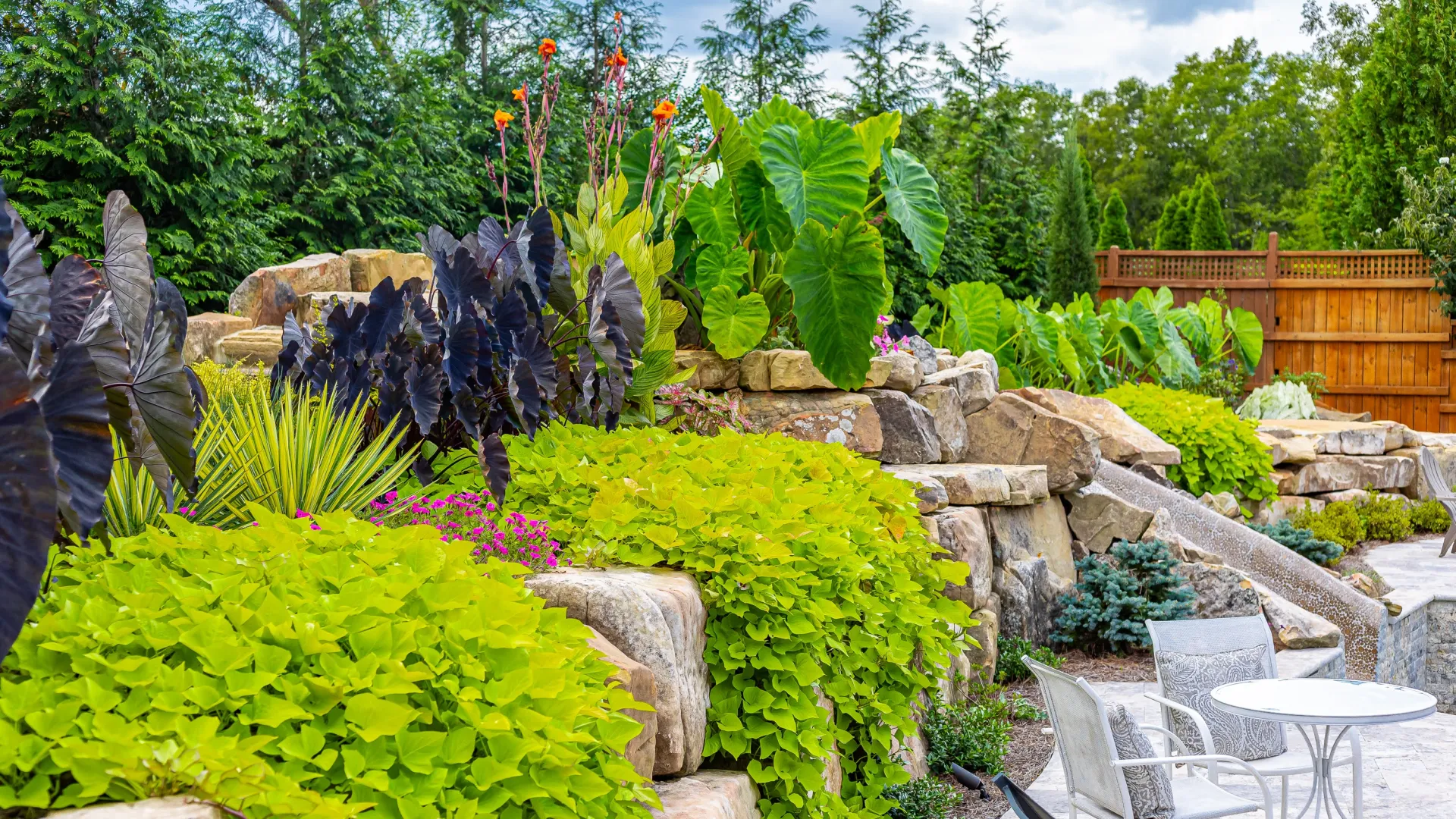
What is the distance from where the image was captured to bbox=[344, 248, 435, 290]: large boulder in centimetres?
692

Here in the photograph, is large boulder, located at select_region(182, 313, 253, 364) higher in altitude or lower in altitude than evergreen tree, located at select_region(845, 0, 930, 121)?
lower

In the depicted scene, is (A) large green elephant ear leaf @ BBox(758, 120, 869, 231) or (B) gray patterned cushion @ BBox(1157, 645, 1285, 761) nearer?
(B) gray patterned cushion @ BBox(1157, 645, 1285, 761)

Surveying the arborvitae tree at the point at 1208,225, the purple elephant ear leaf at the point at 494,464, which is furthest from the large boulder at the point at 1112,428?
the arborvitae tree at the point at 1208,225

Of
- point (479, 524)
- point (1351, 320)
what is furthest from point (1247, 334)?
point (479, 524)

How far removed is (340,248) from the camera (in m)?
8.89

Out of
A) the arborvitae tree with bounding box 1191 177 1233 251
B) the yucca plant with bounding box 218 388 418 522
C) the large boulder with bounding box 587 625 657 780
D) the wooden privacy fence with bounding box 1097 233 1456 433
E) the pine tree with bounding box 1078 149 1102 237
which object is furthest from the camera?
the arborvitae tree with bounding box 1191 177 1233 251

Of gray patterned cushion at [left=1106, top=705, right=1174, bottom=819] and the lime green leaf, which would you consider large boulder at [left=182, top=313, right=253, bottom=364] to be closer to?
the lime green leaf

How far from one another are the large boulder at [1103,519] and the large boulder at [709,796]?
3705mm

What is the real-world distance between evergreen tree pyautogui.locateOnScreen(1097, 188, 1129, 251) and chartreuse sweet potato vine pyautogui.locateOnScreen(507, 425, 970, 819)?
680 inches

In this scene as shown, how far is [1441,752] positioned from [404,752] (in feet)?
→ 15.2

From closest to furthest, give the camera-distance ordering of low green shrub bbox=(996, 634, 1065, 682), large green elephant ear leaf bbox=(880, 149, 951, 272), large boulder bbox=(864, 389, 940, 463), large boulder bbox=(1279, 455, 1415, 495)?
1. low green shrub bbox=(996, 634, 1065, 682)
2. large boulder bbox=(864, 389, 940, 463)
3. large green elephant ear leaf bbox=(880, 149, 951, 272)
4. large boulder bbox=(1279, 455, 1415, 495)

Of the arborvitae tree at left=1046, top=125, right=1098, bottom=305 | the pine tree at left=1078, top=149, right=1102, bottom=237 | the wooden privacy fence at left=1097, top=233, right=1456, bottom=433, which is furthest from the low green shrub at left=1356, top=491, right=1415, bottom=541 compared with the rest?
the pine tree at left=1078, top=149, right=1102, bottom=237

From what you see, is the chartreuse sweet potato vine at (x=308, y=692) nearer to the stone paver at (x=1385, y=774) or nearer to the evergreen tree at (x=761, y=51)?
the stone paver at (x=1385, y=774)

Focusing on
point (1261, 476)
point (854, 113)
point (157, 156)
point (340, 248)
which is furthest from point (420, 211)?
point (1261, 476)
